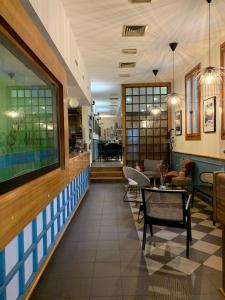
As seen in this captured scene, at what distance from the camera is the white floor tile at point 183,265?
2.60 meters

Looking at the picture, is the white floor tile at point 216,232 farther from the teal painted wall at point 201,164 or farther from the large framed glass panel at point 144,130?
the large framed glass panel at point 144,130

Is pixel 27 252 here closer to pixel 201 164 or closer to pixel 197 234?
pixel 197 234

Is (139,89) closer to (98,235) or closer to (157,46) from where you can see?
(157,46)

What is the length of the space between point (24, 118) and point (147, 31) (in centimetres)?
309

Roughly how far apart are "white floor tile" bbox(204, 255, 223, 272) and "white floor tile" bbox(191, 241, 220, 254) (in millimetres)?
151

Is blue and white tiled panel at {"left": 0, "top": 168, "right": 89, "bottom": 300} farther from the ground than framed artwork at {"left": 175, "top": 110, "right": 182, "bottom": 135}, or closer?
closer

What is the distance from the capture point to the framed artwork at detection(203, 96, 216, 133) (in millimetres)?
5043

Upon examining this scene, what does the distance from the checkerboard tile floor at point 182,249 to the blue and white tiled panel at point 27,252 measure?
118 centimetres

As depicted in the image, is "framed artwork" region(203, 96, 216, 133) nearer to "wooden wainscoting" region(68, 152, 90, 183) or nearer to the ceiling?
the ceiling

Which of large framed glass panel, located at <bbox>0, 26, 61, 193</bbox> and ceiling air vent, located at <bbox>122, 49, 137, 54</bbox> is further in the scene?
ceiling air vent, located at <bbox>122, 49, 137, 54</bbox>

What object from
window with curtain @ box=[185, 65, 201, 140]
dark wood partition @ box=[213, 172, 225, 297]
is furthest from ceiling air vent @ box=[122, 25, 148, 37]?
dark wood partition @ box=[213, 172, 225, 297]

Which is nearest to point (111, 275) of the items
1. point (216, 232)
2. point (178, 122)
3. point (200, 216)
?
point (216, 232)

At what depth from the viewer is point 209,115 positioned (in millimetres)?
5270

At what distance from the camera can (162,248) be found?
3.13m
